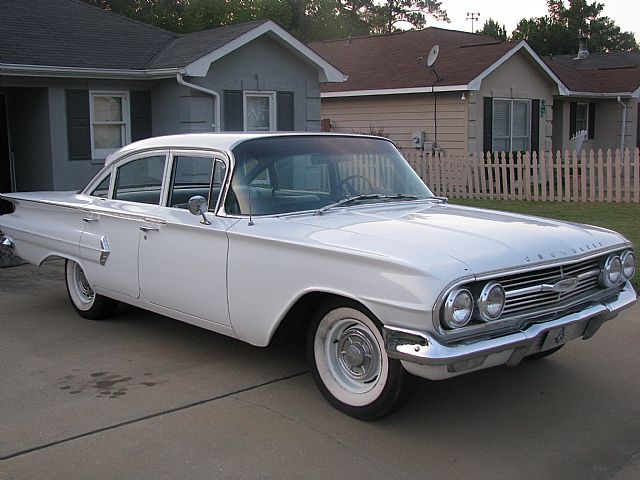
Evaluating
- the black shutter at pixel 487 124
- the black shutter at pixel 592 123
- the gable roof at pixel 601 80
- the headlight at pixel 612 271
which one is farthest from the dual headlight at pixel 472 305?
the black shutter at pixel 592 123

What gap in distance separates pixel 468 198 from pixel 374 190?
11541mm

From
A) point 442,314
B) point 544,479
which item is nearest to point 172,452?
point 442,314

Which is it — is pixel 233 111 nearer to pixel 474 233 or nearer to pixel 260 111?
pixel 260 111

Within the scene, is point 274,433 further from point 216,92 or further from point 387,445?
point 216,92

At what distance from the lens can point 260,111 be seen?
15352 millimetres

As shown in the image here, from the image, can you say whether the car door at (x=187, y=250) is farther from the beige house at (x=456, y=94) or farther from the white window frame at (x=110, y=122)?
the beige house at (x=456, y=94)

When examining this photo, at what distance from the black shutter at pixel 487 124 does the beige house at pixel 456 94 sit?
25 mm

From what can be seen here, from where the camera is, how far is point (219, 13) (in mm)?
40625

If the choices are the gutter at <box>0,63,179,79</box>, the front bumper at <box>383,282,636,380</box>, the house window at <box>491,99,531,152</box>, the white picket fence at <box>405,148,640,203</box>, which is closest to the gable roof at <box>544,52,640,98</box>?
the house window at <box>491,99,531,152</box>

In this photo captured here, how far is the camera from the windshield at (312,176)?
5.22m

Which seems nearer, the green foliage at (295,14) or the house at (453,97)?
the house at (453,97)

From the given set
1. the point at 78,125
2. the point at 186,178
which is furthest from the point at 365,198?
the point at 78,125

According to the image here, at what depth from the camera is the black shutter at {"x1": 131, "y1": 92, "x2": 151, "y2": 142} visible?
14.3m

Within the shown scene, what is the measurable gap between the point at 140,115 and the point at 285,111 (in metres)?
2.87
